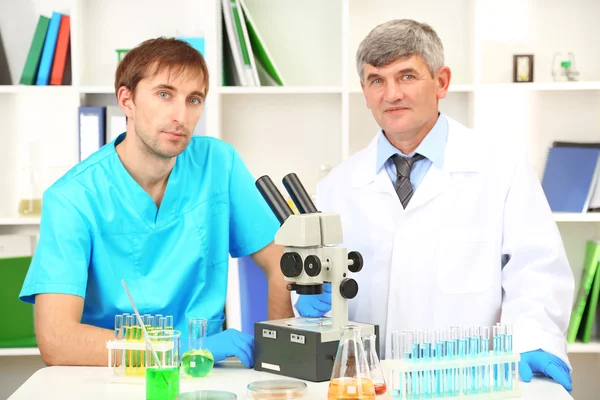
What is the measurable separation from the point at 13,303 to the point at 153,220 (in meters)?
1.41

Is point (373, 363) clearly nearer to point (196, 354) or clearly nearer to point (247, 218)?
point (196, 354)

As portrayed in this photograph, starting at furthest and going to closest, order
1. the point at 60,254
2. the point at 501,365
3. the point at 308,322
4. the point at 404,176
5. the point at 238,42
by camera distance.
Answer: the point at 238,42 → the point at 404,176 → the point at 60,254 → the point at 308,322 → the point at 501,365

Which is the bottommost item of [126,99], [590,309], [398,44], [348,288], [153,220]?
[590,309]

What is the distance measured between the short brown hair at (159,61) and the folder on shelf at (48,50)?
45.0 inches

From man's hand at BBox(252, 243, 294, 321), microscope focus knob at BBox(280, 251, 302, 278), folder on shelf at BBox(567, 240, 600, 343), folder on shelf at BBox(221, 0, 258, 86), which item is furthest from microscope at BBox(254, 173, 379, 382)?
folder on shelf at BBox(567, 240, 600, 343)

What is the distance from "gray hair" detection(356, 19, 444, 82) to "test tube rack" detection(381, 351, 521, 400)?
87 centimetres

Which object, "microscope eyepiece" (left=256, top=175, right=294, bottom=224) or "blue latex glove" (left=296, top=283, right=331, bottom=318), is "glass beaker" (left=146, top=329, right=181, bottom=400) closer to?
"microscope eyepiece" (left=256, top=175, right=294, bottom=224)

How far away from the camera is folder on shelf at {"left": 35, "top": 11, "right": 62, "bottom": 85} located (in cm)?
310

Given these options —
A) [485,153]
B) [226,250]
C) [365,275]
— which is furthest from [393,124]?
[226,250]

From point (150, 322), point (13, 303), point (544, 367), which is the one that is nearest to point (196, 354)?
point (150, 322)

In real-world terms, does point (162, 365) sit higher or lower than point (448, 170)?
lower

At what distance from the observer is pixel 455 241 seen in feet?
6.56

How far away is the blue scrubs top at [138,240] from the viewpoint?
1.89 meters

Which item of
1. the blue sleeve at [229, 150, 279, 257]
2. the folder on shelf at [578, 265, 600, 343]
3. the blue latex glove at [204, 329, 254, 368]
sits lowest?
the folder on shelf at [578, 265, 600, 343]
